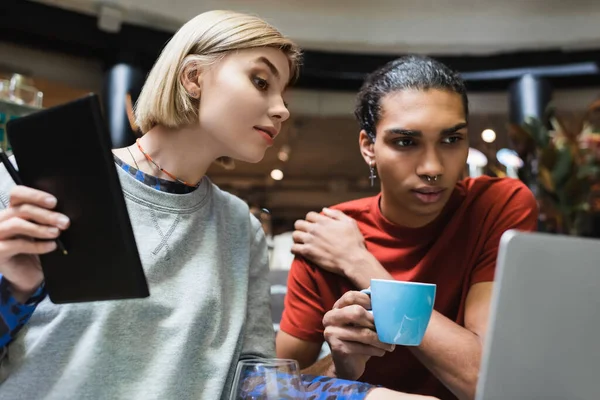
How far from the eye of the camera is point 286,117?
3.19 feet

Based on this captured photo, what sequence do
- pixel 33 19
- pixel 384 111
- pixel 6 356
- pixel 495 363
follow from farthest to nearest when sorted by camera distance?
pixel 33 19, pixel 384 111, pixel 6 356, pixel 495 363

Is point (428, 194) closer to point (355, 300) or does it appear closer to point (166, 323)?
point (355, 300)

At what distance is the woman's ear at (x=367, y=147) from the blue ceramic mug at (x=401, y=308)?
1.55 feet

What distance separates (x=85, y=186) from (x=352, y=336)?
0.46 m

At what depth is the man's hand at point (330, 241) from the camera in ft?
3.62

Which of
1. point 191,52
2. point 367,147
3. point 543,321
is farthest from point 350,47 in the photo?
point 543,321

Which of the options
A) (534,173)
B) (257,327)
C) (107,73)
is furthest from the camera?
(107,73)

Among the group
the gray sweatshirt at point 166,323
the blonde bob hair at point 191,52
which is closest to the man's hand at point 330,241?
the gray sweatshirt at point 166,323

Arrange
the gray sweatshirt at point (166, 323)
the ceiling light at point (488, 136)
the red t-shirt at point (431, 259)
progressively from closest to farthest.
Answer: the gray sweatshirt at point (166, 323) → the red t-shirt at point (431, 259) → the ceiling light at point (488, 136)

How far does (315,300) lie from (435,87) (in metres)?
0.49

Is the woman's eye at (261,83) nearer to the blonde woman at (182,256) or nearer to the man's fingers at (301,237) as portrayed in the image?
the blonde woman at (182,256)

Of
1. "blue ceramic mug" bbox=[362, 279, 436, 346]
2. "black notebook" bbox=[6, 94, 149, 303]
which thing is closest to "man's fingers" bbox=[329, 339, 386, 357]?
"blue ceramic mug" bbox=[362, 279, 436, 346]

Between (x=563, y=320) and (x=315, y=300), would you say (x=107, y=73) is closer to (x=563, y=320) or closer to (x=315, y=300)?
(x=315, y=300)

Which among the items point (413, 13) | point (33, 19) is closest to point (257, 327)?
point (33, 19)
